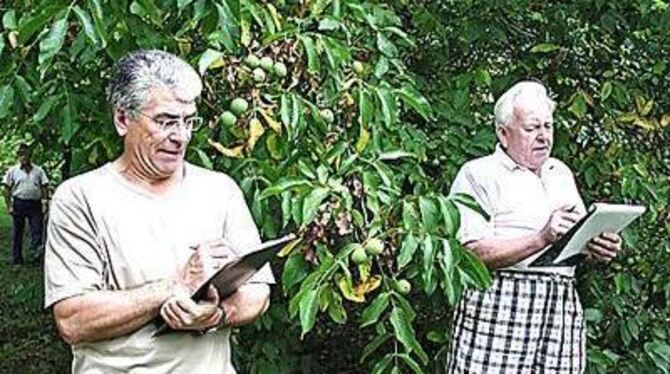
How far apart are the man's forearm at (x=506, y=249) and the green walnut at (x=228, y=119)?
31.4 inches

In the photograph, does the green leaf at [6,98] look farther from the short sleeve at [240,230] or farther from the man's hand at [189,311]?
the man's hand at [189,311]

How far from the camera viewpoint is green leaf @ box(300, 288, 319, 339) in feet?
8.84

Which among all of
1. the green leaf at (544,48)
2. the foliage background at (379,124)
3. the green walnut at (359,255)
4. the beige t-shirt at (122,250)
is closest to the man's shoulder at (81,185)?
the beige t-shirt at (122,250)

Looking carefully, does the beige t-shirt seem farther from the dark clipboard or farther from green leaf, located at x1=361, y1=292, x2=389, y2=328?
green leaf, located at x1=361, y1=292, x2=389, y2=328

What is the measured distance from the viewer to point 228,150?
10.0ft

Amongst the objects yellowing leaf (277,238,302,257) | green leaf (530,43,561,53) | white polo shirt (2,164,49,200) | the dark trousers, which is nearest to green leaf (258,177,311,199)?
yellowing leaf (277,238,302,257)

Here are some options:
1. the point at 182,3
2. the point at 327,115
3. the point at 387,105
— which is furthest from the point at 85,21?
the point at 387,105

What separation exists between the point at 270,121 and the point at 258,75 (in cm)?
12

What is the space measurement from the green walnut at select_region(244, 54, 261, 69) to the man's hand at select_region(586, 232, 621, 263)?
3.62ft

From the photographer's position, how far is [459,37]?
446 centimetres

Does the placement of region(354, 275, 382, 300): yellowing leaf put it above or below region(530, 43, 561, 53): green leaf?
below

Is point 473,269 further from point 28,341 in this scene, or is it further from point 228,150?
point 28,341

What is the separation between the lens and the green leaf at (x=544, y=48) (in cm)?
437

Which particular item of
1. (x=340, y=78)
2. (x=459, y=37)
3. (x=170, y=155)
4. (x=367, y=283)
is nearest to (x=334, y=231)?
(x=367, y=283)
